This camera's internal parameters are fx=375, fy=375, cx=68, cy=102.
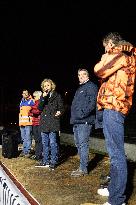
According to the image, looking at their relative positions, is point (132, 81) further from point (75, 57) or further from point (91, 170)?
point (75, 57)

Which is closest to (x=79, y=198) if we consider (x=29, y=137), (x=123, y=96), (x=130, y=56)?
(x=123, y=96)

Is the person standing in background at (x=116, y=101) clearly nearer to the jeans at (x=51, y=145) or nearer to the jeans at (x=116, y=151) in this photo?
the jeans at (x=116, y=151)

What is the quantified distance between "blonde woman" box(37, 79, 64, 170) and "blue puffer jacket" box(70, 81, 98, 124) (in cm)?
114

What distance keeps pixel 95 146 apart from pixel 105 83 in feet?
23.6

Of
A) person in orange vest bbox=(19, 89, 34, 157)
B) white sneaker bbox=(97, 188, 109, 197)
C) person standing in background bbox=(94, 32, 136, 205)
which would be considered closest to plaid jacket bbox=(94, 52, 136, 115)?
person standing in background bbox=(94, 32, 136, 205)

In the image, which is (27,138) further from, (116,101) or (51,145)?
(116,101)

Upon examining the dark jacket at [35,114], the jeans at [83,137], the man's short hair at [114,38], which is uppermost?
the man's short hair at [114,38]

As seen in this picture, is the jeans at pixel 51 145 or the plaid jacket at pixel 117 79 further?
the jeans at pixel 51 145

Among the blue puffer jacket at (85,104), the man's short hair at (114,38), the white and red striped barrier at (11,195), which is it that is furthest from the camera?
the blue puffer jacket at (85,104)

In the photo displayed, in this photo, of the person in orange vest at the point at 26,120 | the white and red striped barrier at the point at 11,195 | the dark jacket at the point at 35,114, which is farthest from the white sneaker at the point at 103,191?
the person in orange vest at the point at 26,120

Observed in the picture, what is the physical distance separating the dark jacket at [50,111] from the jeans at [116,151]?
367 cm

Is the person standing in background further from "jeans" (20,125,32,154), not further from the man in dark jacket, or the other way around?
"jeans" (20,125,32,154)

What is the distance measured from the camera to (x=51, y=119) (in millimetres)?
8539

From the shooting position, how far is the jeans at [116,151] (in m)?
4.82
